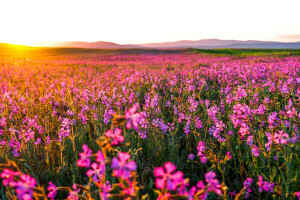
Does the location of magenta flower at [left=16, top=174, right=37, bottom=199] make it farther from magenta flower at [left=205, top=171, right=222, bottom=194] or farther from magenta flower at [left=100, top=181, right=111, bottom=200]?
magenta flower at [left=205, top=171, right=222, bottom=194]

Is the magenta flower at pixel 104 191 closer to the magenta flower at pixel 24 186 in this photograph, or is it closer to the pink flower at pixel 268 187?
the magenta flower at pixel 24 186

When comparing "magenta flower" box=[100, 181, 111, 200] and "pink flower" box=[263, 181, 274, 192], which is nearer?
"magenta flower" box=[100, 181, 111, 200]

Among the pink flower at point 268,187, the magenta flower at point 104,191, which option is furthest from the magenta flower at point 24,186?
the pink flower at point 268,187

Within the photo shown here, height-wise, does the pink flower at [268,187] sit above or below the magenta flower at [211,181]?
below

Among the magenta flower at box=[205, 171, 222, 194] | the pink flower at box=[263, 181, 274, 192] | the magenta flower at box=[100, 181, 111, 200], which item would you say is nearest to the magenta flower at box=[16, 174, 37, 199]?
the magenta flower at box=[100, 181, 111, 200]

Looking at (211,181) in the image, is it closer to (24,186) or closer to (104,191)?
(104,191)

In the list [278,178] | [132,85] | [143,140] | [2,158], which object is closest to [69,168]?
[2,158]

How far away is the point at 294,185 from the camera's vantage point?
6.90 feet

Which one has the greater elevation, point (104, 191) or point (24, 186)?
point (24, 186)

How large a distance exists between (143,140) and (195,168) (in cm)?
99

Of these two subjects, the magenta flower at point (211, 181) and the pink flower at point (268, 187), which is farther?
the pink flower at point (268, 187)

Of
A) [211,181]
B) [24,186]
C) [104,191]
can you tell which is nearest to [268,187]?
[211,181]

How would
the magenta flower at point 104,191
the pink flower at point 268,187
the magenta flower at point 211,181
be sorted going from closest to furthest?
the magenta flower at point 104,191, the magenta flower at point 211,181, the pink flower at point 268,187

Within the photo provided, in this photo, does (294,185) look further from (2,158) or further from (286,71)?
(286,71)
